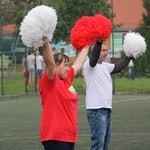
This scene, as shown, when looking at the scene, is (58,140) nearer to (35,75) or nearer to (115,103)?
(115,103)

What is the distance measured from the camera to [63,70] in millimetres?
5941

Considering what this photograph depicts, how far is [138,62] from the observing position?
3391 centimetres

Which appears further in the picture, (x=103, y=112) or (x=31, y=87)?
(x=31, y=87)

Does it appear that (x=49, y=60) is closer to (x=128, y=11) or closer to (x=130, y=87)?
(x=130, y=87)

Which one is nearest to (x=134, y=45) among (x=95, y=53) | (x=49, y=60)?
(x=95, y=53)

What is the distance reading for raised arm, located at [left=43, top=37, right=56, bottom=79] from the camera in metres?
5.52

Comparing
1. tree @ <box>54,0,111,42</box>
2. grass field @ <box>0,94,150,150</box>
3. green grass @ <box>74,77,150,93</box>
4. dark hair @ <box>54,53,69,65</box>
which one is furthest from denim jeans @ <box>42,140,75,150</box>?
tree @ <box>54,0,111,42</box>

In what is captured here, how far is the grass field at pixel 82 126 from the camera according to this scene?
11016 mm

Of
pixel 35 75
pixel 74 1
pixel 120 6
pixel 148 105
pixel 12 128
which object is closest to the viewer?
pixel 12 128

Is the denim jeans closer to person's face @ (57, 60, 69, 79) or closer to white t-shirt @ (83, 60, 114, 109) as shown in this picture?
person's face @ (57, 60, 69, 79)

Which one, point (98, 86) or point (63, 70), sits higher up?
point (63, 70)

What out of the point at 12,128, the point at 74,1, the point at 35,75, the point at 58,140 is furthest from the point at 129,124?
the point at 74,1

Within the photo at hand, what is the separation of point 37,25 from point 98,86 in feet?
8.85

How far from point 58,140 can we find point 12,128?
7.93 meters
